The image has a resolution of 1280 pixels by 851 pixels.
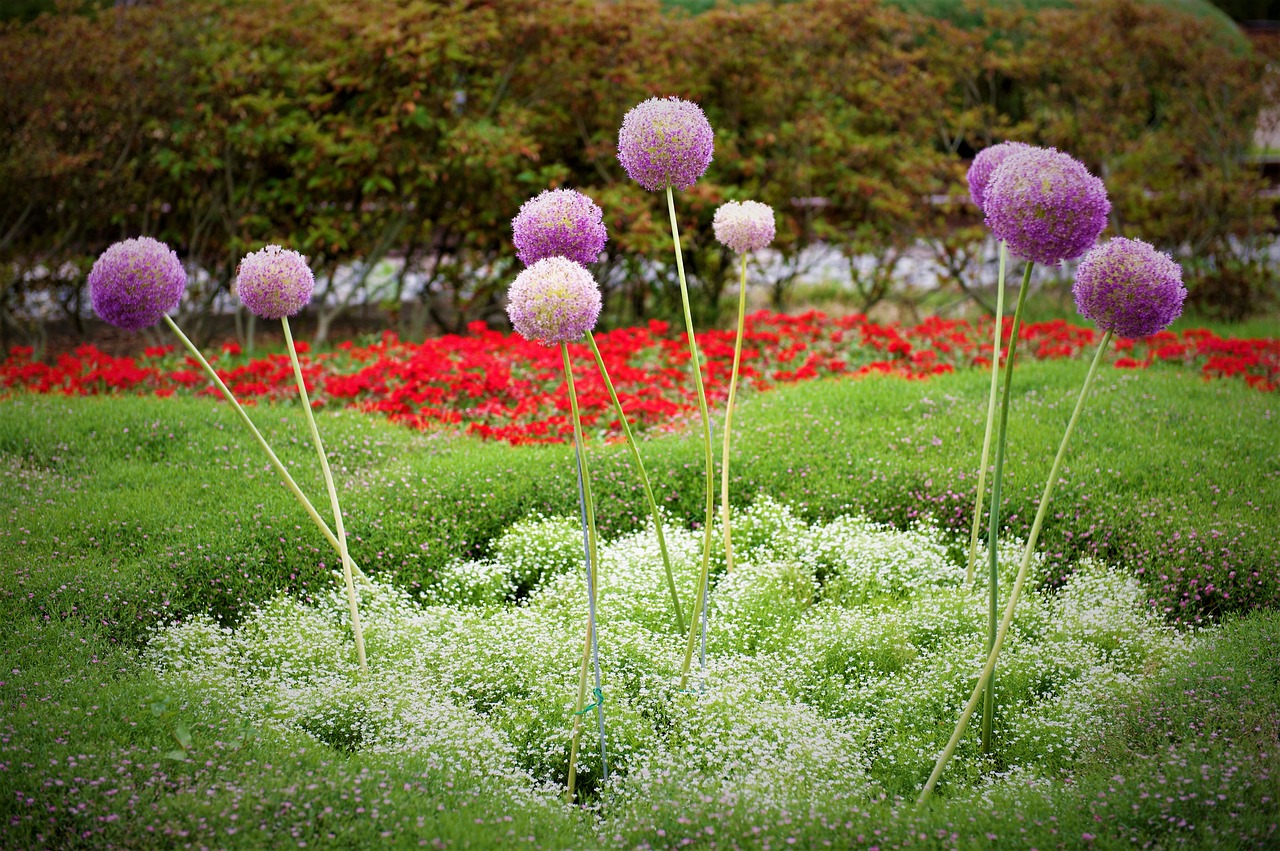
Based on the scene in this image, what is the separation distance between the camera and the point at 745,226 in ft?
13.1

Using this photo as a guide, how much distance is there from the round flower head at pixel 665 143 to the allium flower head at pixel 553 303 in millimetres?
565

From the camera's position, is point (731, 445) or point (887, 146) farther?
point (887, 146)

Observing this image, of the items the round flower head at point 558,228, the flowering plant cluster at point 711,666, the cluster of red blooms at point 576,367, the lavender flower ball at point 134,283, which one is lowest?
the flowering plant cluster at point 711,666

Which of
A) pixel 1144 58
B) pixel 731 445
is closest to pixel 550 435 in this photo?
pixel 731 445

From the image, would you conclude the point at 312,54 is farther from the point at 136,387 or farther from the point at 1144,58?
the point at 1144,58

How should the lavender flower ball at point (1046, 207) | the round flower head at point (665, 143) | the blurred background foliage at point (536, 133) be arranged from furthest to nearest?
1. the blurred background foliage at point (536, 133)
2. the round flower head at point (665, 143)
3. the lavender flower ball at point (1046, 207)

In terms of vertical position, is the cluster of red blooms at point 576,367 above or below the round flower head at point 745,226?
below

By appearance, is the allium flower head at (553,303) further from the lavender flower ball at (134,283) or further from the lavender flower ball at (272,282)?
the lavender flower ball at (134,283)

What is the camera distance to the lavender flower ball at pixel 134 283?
334 cm

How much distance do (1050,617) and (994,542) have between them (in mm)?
1241

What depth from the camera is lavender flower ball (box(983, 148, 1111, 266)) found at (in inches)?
105

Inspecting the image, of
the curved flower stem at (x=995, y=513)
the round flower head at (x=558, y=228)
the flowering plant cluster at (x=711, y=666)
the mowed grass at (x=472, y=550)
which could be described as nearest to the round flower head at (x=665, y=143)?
the round flower head at (x=558, y=228)

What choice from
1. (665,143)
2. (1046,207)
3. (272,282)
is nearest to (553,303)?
(665,143)

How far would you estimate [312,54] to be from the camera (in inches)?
321
